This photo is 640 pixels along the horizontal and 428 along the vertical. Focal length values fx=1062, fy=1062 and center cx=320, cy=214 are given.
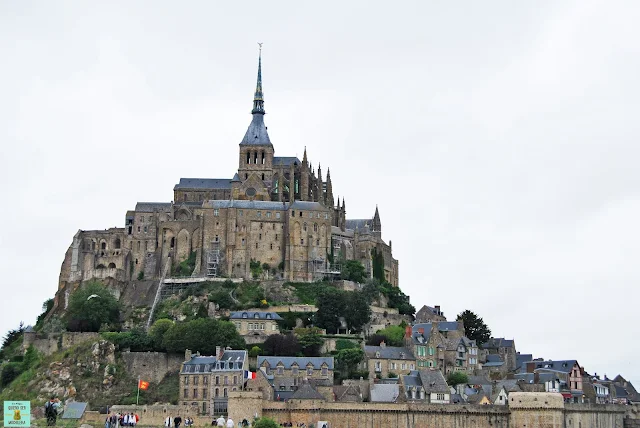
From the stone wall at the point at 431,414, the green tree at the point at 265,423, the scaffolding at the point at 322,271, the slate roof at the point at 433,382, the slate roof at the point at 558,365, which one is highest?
the scaffolding at the point at 322,271

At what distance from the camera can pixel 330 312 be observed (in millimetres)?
91125

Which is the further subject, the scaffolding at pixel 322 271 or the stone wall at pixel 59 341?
the scaffolding at pixel 322 271

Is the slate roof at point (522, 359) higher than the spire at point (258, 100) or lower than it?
lower

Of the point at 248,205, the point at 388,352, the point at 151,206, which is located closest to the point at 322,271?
the point at 248,205

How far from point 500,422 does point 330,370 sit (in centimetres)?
1341

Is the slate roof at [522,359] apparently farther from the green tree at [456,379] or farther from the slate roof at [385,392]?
the slate roof at [385,392]

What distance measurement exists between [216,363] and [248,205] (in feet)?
91.5

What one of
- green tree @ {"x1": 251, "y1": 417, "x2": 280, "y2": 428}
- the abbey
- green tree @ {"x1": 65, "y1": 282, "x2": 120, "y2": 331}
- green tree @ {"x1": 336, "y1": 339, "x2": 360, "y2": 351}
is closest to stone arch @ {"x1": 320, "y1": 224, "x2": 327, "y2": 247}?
the abbey

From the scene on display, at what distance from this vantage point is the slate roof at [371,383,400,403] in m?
77.3

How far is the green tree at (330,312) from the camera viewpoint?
299 ft

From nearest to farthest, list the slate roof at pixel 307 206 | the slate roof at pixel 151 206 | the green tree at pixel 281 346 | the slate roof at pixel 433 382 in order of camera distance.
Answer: the slate roof at pixel 433 382 < the green tree at pixel 281 346 < the slate roof at pixel 307 206 < the slate roof at pixel 151 206

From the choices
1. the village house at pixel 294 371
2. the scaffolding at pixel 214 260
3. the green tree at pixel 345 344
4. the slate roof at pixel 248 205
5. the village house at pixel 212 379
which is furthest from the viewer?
the slate roof at pixel 248 205

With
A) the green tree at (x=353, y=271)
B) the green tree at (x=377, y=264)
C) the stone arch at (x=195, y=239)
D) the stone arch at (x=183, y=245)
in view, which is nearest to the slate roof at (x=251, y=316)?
the green tree at (x=353, y=271)

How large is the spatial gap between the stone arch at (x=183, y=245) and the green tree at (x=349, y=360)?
25.0 meters
